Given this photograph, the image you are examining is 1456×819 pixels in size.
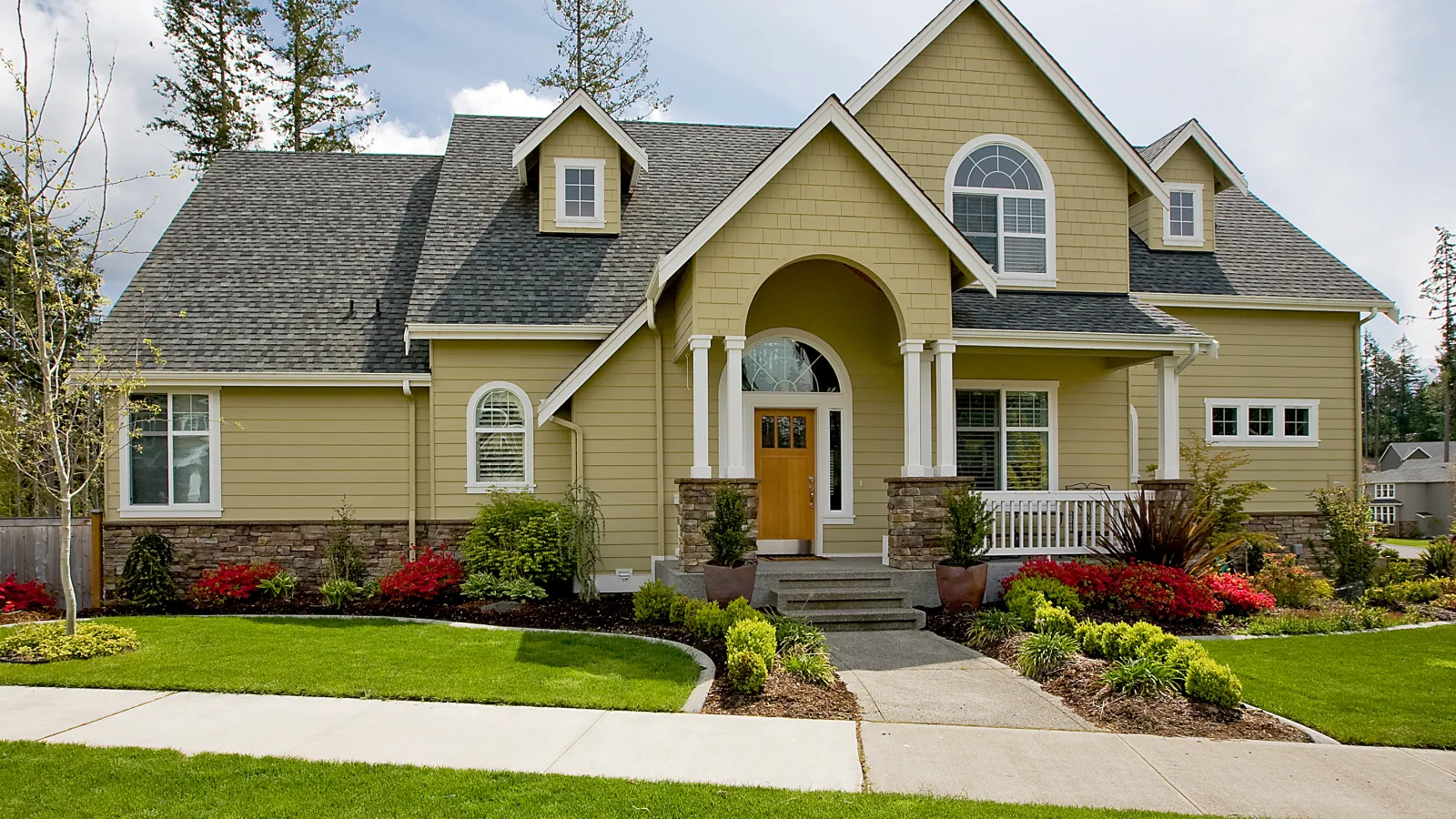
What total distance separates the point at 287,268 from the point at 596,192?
5105 millimetres

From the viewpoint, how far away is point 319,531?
1327cm

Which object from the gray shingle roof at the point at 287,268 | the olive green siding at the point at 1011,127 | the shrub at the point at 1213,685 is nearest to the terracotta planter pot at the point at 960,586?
the shrub at the point at 1213,685

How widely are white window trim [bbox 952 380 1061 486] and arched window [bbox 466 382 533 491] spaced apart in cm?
634

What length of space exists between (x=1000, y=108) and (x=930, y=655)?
9099 millimetres

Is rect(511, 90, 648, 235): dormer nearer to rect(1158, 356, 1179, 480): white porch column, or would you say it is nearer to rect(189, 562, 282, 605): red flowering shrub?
rect(189, 562, 282, 605): red flowering shrub

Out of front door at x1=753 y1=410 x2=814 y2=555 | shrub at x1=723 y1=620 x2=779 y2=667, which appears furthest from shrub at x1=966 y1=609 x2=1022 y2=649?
front door at x1=753 y1=410 x2=814 y2=555

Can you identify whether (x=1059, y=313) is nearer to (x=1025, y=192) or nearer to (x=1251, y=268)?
(x=1025, y=192)

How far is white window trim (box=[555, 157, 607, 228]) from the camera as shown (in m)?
14.8

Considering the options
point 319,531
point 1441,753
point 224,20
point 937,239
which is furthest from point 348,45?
point 1441,753

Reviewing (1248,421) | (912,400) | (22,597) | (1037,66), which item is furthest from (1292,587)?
(22,597)

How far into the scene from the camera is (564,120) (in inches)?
575

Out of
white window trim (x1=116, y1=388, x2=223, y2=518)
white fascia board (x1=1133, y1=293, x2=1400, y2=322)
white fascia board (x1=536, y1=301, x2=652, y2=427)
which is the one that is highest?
white fascia board (x1=1133, y1=293, x2=1400, y2=322)

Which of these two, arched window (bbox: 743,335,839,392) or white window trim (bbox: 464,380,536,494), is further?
arched window (bbox: 743,335,839,392)

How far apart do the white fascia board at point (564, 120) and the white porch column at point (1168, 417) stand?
28.0 feet
